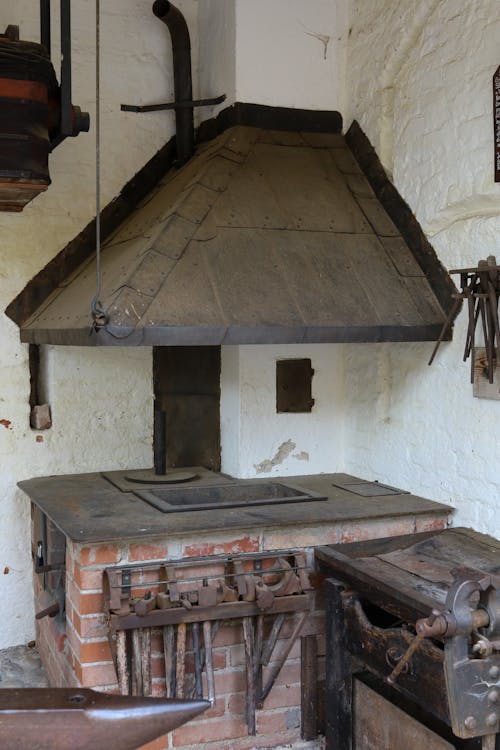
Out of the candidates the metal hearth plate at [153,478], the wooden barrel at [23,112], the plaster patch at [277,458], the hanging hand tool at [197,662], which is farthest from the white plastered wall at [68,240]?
the hanging hand tool at [197,662]

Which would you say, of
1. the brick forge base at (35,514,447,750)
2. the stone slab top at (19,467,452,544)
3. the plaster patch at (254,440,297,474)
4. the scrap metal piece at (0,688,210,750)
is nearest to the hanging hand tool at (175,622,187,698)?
the brick forge base at (35,514,447,750)

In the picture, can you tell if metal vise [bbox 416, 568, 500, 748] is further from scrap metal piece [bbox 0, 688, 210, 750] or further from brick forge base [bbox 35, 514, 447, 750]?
brick forge base [bbox 35, 514, 447, 750]

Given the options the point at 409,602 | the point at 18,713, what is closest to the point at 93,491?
the point at 409,602

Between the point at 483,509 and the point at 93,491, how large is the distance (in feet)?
4.60

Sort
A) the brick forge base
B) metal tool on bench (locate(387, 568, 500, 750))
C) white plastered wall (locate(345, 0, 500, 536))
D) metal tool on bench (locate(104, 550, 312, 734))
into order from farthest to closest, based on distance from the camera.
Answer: white plastered wall (locate(345, 0, 500, 536))
the brick forge base
metal tool on bench (locate(104, 550, 312, 734))
metal tool on bench (locate(387, 568, 500, 750))

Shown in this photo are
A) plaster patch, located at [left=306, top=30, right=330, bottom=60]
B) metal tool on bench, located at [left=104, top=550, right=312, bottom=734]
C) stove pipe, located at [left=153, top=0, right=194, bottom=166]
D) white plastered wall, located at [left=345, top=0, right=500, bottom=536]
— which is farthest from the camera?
stove pipe, located at [left=153, top=0, right=194, bottom=166]

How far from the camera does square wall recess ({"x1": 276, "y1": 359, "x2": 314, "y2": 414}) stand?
11.3ft

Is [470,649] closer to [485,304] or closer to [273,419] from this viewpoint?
[485,304]

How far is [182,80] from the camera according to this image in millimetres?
3549

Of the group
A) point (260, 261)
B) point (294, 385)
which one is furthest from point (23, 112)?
point (294, 385)

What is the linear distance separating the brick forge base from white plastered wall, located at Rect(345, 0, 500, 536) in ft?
0.83

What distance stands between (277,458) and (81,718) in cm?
224

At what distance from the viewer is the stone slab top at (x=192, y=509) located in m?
2.62

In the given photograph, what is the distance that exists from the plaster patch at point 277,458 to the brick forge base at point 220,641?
0.70 meters
